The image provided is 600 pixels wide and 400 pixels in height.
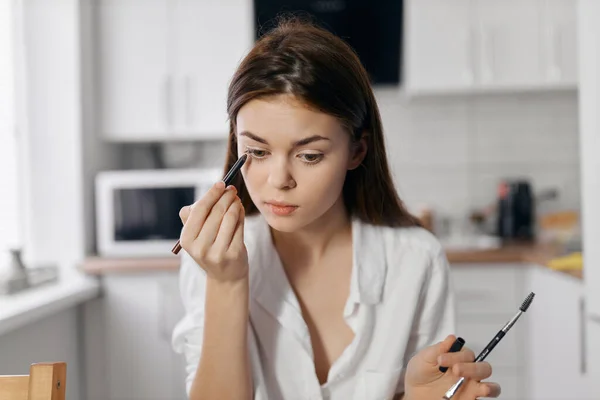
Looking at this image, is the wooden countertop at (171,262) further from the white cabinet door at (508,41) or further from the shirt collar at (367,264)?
the shirt collar at (367,264)

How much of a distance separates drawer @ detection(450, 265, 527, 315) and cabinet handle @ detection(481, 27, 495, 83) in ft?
2.83

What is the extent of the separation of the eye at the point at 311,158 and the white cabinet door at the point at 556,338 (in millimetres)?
1269

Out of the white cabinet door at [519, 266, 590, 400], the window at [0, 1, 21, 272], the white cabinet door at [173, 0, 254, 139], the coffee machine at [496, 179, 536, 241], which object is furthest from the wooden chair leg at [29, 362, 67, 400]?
the coffee machine at [496, 179, 536, 241]

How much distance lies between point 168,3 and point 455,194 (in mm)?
1560

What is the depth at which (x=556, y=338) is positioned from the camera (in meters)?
2.31

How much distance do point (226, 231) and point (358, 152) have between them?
0.97 feet

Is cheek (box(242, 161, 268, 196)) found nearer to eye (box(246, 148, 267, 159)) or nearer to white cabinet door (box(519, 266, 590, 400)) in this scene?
eye (box(246, 148, 267, 159))

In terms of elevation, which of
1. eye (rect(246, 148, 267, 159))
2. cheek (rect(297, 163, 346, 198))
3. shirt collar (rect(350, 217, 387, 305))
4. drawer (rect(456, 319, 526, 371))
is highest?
eye (rect(246, 148, 267, 159))

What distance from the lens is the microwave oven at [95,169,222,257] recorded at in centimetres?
281

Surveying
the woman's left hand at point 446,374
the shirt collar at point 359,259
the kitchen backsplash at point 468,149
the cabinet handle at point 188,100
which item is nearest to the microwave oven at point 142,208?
the cabinet handle at point 188,100

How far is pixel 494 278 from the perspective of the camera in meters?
2.68

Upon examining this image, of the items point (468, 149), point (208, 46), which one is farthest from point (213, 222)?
point (468, 149)

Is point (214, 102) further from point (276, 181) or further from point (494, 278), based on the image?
point (276, 181)

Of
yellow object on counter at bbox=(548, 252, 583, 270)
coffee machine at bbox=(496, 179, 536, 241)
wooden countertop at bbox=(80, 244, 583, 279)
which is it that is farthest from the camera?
coffee machine at bbox=(496, 179, 536, 241)
